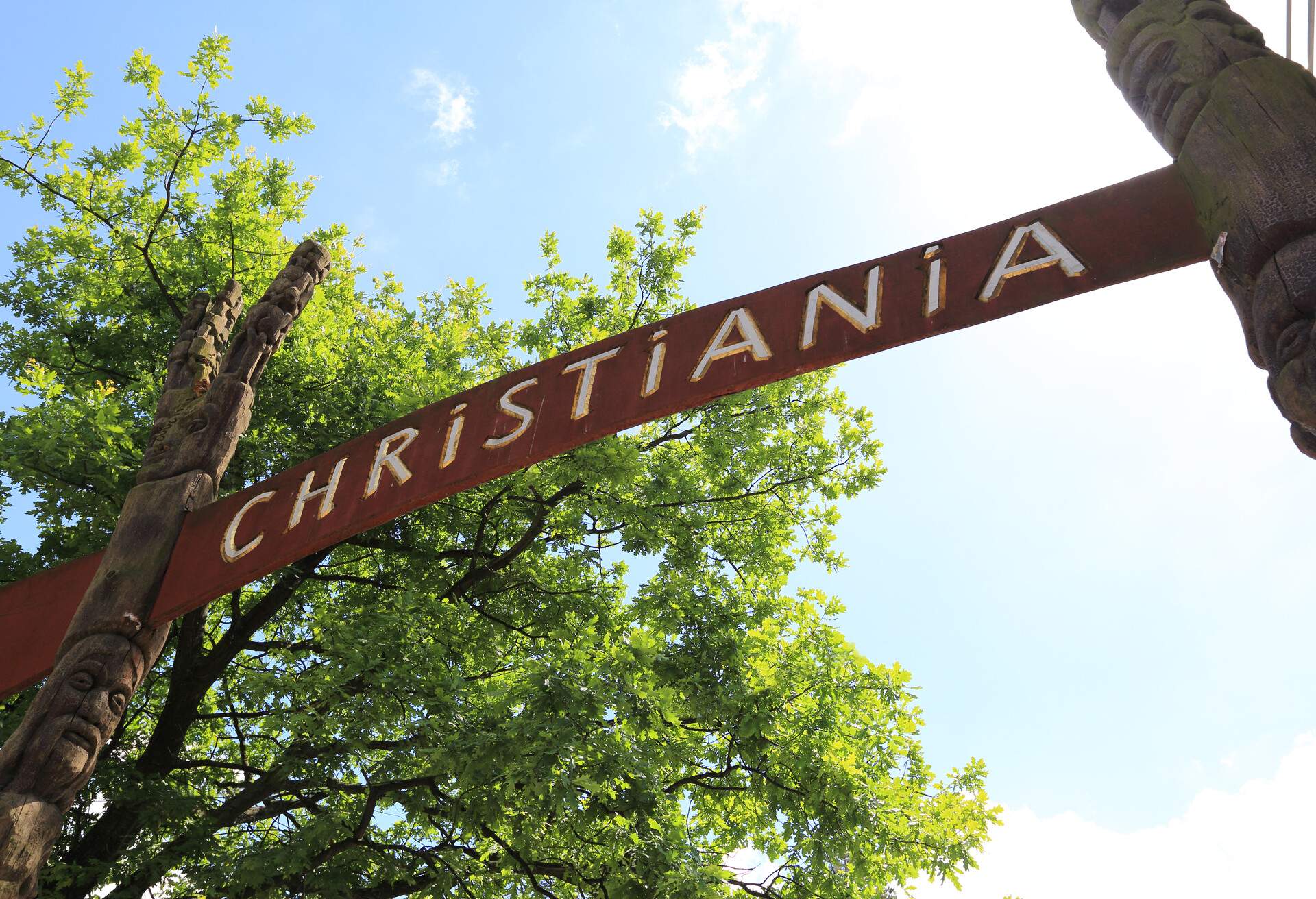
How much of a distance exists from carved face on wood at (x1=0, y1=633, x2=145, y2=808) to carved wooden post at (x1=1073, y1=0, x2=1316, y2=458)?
4.23 metres

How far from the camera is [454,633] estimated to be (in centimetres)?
862

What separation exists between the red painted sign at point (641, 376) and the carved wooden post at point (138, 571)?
0.16 meters

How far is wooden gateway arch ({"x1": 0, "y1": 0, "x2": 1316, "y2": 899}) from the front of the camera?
2623 millimetres

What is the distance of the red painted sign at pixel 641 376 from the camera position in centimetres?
314

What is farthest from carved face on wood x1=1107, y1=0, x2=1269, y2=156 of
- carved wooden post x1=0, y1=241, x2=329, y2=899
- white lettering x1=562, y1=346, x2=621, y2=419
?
carved wooden post x1=0, y1=241, x2=329, y2=899

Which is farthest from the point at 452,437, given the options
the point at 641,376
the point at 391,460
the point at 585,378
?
the point at 641,376

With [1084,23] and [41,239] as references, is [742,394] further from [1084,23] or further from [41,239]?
[41,239]

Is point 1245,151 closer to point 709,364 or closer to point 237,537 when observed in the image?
point 709,364

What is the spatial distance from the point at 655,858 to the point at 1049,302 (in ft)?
16.5

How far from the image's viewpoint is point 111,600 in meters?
3.86

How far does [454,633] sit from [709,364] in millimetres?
5952

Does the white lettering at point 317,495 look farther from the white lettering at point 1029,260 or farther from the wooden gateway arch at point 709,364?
the white lettering at point 1029,260

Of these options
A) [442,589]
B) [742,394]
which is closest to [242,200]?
[442,589]

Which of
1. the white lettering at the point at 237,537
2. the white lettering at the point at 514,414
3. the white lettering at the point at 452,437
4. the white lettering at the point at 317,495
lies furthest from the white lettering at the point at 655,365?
the white lettering at the point at 237,537
